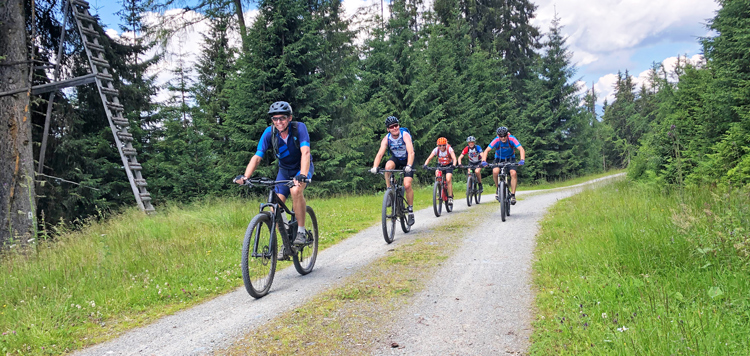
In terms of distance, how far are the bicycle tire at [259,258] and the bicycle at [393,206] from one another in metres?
2.82

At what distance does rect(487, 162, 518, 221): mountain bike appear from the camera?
383 inches

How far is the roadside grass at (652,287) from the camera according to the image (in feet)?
8.86

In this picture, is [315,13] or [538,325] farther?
[315,13]

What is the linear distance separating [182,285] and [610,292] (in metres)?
5.12

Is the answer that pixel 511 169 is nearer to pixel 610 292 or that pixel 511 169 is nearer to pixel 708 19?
pixel 610 292

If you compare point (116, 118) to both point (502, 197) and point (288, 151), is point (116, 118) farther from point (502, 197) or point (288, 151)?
point (502, 197)

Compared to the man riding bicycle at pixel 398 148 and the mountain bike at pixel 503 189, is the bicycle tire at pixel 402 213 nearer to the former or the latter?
the man riding bicycle at pixel 398 148

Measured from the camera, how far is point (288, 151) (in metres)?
5.66

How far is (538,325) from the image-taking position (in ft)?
11.7

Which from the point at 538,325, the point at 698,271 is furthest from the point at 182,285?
the point at 698,271

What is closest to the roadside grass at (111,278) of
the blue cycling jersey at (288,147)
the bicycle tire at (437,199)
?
the blue cycling jersey at (288,147)

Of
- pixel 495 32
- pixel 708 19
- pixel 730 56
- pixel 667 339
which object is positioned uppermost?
pixel 495 32

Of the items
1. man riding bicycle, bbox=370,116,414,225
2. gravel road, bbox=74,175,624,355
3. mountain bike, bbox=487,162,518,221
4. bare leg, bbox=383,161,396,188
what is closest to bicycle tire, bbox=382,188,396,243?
bare leg, bbox=383,161,396,188

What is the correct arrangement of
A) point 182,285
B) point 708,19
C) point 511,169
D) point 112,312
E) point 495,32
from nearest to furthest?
point 112,312, point 182,285, point 511,169, point 708,19, point 495,32
